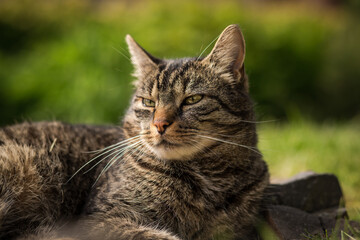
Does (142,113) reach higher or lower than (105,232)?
higher

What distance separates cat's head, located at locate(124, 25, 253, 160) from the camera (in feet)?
7.55

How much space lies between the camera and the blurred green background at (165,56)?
6266 millimetres

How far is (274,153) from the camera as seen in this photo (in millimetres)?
4609

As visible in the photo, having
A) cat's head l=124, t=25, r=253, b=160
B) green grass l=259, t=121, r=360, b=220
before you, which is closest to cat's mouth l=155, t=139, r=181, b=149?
cat's head l=124, t=25, r=253, b=160

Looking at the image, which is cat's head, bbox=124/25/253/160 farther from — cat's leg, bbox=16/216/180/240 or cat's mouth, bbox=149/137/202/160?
cat's leg, bbox=16/216/180/240

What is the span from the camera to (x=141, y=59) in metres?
2.75

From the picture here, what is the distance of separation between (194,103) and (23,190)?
1146mm

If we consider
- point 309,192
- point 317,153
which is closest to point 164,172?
point 309,192

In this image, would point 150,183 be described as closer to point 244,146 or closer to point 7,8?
point 244,146

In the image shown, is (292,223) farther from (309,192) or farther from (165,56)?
(165,56)

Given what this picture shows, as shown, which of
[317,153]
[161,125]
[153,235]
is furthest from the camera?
[317,153]

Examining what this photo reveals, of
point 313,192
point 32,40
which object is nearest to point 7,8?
point 32,40

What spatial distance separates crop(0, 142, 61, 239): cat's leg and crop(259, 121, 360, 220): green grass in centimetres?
184

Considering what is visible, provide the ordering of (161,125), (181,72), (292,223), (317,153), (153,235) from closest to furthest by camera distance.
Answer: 1. (153,235)
2. (161,125)
3. (181,72)
4. (292,223)
5. (317,153)
